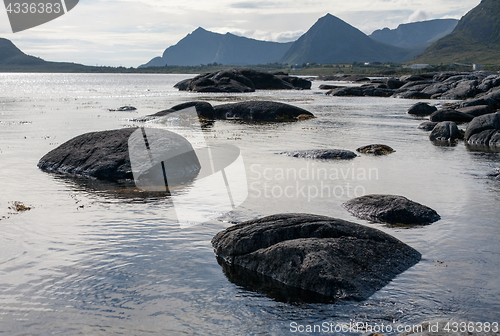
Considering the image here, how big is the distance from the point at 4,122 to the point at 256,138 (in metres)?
23.3

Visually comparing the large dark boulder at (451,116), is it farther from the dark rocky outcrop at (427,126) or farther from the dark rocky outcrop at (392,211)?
the dark rocky outcrop at (392,211)

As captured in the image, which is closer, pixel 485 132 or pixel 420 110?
pixel 485 132

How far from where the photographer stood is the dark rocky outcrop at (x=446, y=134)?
2891 cm

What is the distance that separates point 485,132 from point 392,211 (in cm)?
1888

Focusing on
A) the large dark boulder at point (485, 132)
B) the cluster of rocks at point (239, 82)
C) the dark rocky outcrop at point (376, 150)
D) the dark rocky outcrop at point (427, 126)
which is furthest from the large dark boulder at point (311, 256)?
the cluster of rocks at point (239, 82)

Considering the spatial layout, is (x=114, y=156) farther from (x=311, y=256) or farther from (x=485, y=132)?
(x=485, y=132)

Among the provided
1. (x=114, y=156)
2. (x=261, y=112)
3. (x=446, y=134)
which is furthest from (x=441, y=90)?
(x=114, y=156)

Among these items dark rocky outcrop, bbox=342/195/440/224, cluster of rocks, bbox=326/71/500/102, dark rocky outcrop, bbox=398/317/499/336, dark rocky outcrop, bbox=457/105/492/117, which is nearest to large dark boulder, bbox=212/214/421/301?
dark rocky outcrop, bbox=398/317/499/336

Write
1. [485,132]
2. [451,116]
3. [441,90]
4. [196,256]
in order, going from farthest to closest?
[441,90], [451,116], [485,132], [196,256]

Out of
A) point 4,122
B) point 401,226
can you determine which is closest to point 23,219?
point 401,226

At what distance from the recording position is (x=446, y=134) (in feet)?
95.8

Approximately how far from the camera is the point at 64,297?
803 centimetres


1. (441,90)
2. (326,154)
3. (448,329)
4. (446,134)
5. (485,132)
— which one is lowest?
(448,329)

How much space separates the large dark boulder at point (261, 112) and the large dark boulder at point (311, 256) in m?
32.2
